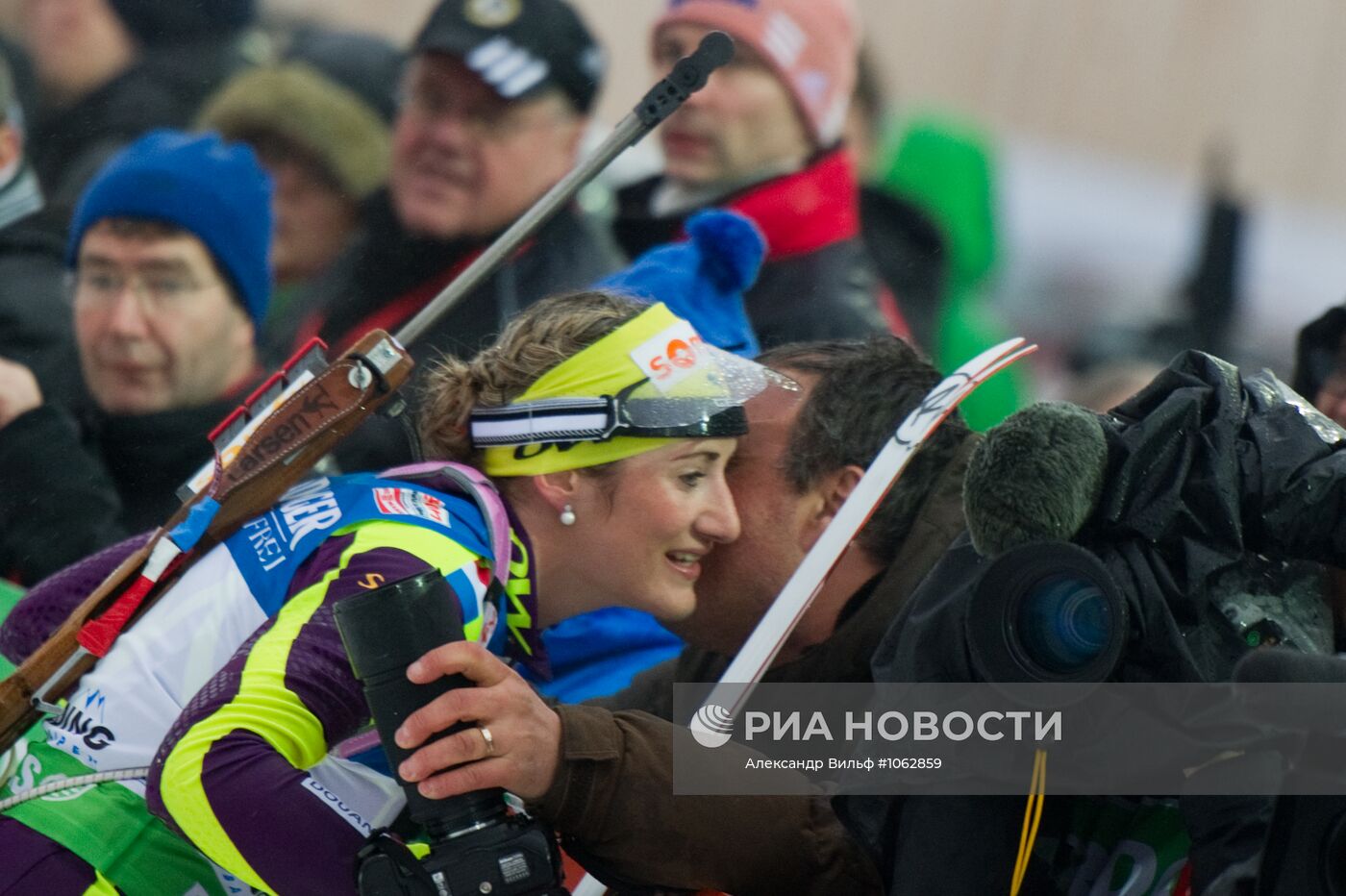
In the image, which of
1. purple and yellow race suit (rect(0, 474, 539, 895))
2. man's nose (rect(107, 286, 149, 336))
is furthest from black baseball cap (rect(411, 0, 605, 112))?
purple and yellow race suit (rect(0, 474, 539, 895))

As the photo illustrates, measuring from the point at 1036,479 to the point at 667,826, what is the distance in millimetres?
609

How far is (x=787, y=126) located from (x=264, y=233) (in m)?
1.12

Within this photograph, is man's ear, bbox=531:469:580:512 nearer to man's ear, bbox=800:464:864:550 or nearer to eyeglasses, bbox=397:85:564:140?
man's ear, bbox=800:464:864:550

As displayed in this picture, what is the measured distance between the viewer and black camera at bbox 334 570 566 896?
1.95m

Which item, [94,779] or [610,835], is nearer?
[610,835]

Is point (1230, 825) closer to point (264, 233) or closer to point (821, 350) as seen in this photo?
point (821, 350)

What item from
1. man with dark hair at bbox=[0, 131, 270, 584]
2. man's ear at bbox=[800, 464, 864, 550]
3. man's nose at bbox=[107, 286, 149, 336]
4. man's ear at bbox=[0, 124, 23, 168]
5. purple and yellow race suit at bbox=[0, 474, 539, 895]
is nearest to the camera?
purple and yellow race suit at bbox=[0, 474, 539, 895]

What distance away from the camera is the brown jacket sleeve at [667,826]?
2.16 m

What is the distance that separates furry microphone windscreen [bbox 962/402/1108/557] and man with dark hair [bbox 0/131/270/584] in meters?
1.86

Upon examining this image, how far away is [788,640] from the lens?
9.29 feet

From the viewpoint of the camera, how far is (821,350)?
297 centimetres

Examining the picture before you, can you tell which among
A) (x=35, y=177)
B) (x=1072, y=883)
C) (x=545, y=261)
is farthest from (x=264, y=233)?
(x=1072, y=883)

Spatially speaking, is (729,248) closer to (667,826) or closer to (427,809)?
(667,826)

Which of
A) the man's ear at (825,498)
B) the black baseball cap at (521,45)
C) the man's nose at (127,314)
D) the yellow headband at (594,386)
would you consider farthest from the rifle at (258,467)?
the black baseball cap at (521,45)
